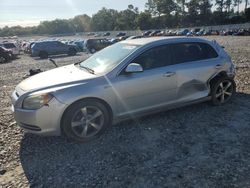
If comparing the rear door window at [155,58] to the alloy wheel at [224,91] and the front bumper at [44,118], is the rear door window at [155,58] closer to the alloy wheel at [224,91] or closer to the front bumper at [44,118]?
the alloy wheel at [224,91]

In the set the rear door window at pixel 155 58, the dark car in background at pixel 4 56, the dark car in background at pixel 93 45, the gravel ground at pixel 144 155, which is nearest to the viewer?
the gravel ground at pixel 144 155

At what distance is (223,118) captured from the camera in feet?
18.6

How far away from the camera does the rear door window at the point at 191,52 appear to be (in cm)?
570

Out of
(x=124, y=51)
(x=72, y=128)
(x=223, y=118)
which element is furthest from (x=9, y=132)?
(x=223, y=118)

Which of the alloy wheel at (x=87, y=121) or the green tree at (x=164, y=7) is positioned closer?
the alloy wheel at (x=87, y=121)

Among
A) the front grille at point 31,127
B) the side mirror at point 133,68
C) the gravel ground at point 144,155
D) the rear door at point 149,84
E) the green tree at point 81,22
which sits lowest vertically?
the gravel ground at point 144,155

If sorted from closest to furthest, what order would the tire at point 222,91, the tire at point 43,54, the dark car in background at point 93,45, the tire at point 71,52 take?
1. the tire at point 222,91
2. the tire at point 43,54
3. the tire at point 71,52
4. the dark car in background at point 93,45

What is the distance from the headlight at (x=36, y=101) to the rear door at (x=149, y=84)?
1.15 m

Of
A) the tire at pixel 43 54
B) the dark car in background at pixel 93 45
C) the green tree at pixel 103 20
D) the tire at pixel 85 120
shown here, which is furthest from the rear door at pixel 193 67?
the green tree at pixel 103 20

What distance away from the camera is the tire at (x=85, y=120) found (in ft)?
15.0

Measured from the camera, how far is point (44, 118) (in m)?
4.45

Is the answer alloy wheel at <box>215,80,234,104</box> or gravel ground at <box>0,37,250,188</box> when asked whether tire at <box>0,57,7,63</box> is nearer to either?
gravel ground at <box>0,37,250,188</box>

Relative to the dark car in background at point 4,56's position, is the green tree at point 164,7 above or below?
above

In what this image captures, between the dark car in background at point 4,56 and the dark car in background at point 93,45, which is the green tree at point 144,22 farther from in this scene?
the dark car in background at point 4,56
